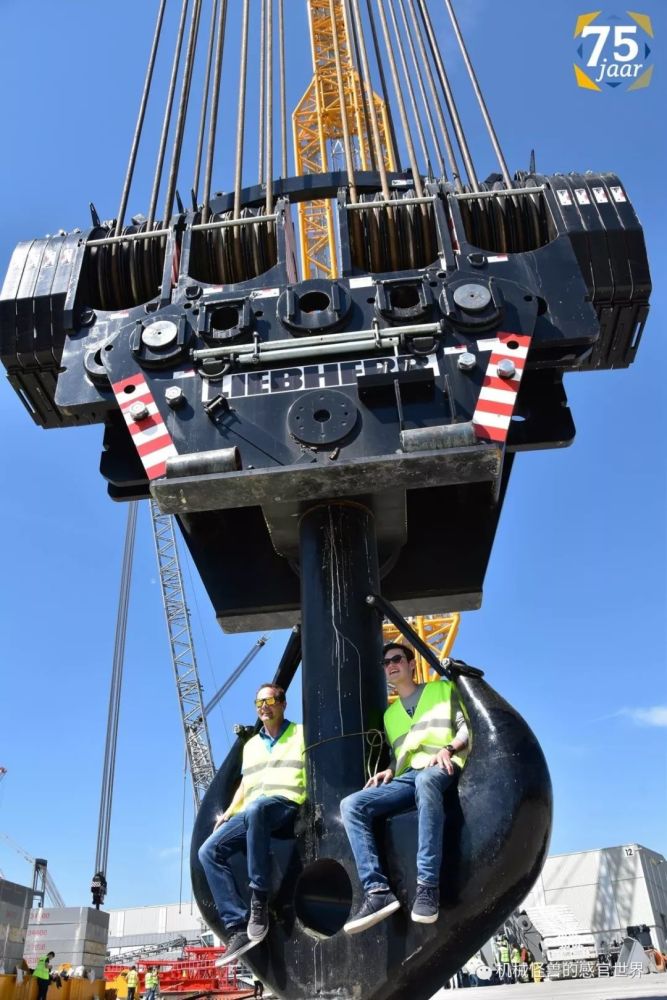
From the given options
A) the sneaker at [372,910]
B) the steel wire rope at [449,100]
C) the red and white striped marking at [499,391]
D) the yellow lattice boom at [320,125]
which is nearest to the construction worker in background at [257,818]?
the sneaker at [372,910]

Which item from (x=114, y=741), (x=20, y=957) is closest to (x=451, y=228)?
(x=20, y=957)

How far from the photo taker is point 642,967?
1916cm

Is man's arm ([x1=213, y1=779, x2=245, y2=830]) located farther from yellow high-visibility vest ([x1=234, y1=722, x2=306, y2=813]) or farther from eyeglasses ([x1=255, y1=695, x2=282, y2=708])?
eyeglasses ([x1=255, y1=695, x2=282, y2=708])

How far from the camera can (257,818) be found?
3965mm

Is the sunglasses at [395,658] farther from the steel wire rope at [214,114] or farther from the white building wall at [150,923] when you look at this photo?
the white building wall at [150,923]

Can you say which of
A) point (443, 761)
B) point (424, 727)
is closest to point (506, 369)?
A: point (424, 727)

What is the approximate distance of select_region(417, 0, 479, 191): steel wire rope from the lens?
6.59m

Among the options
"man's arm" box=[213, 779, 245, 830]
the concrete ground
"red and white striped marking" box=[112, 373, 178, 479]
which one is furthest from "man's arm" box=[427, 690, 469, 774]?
the concrete ground

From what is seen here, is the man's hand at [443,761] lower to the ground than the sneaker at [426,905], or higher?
higher

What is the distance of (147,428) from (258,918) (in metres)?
2.84

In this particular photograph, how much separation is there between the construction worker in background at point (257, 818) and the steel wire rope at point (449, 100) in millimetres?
4370

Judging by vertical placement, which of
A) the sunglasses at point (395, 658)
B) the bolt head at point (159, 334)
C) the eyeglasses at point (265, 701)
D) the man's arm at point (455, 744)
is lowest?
the man's arm at point (455, 744)

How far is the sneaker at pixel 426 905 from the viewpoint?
352cm

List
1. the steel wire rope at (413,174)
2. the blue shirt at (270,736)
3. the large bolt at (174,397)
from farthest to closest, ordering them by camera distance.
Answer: the steel wire rope at (413,174) < the large bolt at (174,397) < the blue shirt at (270,736)
